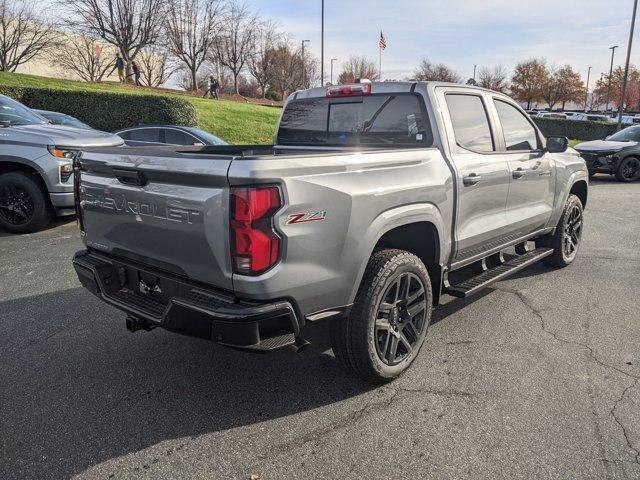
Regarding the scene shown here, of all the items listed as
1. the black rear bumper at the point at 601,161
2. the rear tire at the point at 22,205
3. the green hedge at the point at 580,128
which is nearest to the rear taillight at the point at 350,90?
the rear tire at the point at 22,205

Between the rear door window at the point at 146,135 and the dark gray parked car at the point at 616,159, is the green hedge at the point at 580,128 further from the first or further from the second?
the rear door window at the point at 146,135

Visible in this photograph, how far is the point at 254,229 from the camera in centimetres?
A: 232

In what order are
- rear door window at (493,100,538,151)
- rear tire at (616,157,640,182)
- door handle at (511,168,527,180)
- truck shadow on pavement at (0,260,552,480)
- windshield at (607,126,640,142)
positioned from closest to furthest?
truck shadow on pavement at (0,260,552,480)
door handle at (511,168,527,180)
rear door window at (493,100,538,151)
rear tire at (616,157,640,182)
windshield at (607,126,640,142)

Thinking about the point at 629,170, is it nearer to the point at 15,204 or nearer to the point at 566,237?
the point at 566,237

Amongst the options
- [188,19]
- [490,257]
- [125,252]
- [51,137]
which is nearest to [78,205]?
[125,252]

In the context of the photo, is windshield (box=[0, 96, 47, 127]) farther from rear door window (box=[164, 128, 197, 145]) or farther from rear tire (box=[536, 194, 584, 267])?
rear tire (box=[536, 194, 584, 267])

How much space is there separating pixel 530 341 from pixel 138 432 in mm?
2806

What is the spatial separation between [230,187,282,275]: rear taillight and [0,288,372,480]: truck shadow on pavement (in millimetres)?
1003

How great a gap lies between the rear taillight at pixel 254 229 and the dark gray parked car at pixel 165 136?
867 cm

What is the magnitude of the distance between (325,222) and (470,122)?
1990 millimetres

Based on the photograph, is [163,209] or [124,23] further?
[124,23]

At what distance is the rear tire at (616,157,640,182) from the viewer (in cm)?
1359

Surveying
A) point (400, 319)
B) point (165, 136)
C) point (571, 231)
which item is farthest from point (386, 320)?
point (165, 136)

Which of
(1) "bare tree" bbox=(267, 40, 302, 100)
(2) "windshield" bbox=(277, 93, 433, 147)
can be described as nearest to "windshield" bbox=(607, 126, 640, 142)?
(2) "windshield" bbox=(277, 93, 433, 147)
